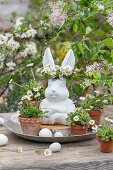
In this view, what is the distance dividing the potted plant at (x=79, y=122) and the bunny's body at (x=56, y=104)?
13 centimetres

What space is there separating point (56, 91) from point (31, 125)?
0.90 ft

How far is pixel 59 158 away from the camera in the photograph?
1.48 m

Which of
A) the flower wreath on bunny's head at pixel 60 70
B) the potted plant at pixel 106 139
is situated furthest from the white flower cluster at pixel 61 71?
the potted plant at pixel 106 139

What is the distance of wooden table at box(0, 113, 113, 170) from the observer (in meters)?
1.40

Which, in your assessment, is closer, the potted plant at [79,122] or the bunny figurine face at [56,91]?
the potted plant at [79,122]

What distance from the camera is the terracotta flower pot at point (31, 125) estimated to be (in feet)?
5.51

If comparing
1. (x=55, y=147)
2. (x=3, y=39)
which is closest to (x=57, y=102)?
(x=55, y=147)

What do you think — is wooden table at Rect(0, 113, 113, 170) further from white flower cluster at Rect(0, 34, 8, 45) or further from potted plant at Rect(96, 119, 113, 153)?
white flower cluster at Rect(0, 34, 8, 45)

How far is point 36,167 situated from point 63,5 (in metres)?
1.42

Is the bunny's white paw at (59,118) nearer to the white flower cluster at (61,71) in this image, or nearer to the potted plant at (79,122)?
the potted plant at (79,122)

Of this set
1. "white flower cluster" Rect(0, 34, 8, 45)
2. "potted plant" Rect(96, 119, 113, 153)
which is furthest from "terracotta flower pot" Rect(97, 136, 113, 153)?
"white flower cluster" Rect(0, 34, 8, 45)

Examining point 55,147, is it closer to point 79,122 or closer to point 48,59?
point 79,122

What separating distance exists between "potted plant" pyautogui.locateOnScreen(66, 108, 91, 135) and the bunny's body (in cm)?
13

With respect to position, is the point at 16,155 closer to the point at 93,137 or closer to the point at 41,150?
the point at 41,150
